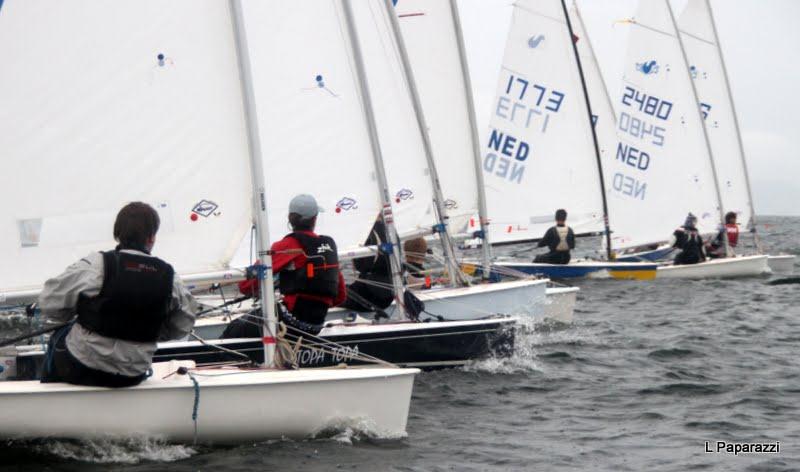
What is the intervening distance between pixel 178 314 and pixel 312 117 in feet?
11.1

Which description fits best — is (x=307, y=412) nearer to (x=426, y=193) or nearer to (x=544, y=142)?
(x=426, y=193)


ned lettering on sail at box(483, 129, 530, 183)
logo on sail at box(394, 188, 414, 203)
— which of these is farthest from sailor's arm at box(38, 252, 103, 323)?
ned lettering on sail at box(483, 129, 530, 183)

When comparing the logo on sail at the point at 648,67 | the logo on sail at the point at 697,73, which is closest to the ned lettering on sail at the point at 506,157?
the logo on sail at the point at 648,67

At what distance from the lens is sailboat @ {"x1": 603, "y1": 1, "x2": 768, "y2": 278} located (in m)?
21.2

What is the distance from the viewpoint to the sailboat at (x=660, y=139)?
69.5ft

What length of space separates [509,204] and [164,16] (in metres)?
12.3

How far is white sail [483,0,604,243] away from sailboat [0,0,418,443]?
1204 cm

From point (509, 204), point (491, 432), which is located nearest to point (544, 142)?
point (509, 204)

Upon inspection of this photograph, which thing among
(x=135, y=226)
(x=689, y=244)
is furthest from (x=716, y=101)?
(x=135, y=226)

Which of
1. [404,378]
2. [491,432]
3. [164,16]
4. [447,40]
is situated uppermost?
[447,40]

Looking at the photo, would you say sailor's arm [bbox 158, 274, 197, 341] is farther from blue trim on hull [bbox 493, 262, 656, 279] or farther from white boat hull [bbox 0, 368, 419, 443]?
blue trim on hull [bbox 493, 262, 656, 279]

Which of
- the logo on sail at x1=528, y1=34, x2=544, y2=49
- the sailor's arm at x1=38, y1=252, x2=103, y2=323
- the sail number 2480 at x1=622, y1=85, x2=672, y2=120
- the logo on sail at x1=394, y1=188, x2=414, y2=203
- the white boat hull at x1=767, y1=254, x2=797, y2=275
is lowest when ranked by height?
the white boat hull at x1=767, y1=254, x2=797, y2=275

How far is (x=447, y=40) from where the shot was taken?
1348 cm

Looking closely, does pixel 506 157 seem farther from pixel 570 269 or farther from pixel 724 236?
pixel 724 236
